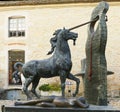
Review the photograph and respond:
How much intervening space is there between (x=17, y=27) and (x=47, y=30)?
217 cm

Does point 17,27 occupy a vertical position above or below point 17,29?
above

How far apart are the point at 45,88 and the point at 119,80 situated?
13.0 feet

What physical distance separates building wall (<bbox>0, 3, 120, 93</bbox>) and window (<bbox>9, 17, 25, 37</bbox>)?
14.5 inches

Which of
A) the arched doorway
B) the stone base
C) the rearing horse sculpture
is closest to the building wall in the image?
the arched doorway

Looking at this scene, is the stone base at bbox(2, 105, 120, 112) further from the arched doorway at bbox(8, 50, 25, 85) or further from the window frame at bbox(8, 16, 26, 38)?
the window frame at bbox(8, 16, 26, 38)

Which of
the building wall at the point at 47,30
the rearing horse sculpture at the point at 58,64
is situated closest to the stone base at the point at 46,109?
the rearing horse sculpture at the point at 58,64

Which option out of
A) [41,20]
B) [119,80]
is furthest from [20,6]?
[119,80]

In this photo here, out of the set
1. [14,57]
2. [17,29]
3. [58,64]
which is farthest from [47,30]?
[58,64]

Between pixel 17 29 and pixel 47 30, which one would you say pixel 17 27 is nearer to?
pixel 17 29

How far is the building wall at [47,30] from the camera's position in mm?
21312

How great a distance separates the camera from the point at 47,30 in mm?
22172

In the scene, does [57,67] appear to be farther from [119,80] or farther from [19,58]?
[19,58]

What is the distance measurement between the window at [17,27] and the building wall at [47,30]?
0.37m

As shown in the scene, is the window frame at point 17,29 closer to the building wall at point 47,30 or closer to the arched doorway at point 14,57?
the building wall at point 47,30
